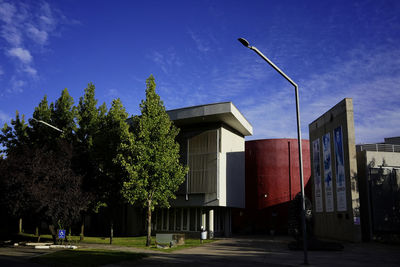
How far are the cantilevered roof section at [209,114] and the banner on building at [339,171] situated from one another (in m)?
10.0

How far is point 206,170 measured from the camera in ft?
118

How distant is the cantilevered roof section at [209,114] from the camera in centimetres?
3447

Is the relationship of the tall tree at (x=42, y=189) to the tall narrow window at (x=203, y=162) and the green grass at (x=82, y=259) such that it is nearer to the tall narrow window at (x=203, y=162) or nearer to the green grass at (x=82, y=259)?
the green grass at (x=82, y=259)

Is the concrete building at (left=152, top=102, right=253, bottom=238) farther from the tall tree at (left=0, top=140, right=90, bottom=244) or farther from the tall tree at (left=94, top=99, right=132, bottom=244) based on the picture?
the tall tree at (left=0, top=140, right=90, bottom=244)

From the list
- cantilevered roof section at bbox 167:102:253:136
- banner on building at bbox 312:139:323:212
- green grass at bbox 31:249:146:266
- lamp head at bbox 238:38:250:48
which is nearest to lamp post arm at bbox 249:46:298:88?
lamp head at bbox 238:38:250:48

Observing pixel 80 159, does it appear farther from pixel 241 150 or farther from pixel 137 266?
pixel 241 150

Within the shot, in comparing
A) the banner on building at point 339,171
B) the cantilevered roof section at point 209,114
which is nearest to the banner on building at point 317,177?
the banner on building at point 339,171

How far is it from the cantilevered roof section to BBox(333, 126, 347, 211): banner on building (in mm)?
10042

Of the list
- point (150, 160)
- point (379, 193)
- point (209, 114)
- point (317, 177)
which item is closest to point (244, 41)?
point (150, 160)

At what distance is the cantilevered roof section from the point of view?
3447 centimetres

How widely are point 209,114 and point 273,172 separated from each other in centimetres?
1657

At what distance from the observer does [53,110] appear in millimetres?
→ 37062

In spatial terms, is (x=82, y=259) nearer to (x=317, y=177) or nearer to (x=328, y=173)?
(x=328, y=173)

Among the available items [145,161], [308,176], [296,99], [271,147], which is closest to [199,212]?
[145,161]
